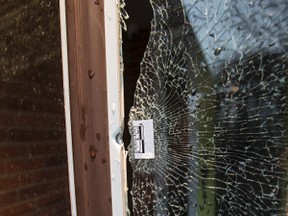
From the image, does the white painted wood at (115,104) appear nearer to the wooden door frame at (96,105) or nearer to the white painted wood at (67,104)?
the wooden door frame at (96,105)

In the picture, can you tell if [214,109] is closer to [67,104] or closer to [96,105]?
[96,105]

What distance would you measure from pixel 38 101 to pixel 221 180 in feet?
2.32

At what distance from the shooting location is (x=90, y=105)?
94cm

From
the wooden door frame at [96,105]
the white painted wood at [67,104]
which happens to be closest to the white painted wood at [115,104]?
the wooden door frame at [96,105]

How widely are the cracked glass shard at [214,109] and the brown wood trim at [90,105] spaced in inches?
3.6

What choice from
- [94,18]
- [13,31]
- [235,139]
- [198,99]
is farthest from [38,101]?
[235,139]

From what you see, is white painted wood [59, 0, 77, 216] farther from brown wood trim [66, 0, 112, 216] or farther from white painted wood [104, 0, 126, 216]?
white painted wood [104, 0, 126, 216]

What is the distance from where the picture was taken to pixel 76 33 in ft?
3.12

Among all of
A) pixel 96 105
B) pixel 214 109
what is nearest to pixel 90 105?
pixel 96 105

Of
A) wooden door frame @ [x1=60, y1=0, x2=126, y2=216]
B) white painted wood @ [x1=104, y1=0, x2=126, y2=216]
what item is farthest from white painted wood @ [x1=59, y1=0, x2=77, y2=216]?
white painted wood @ [x1=104, y1=0, x2=126, y2=216]

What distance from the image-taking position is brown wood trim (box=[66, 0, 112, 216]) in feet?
3.06

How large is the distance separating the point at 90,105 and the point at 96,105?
2 centimetres

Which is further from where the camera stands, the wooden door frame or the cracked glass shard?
the wooden door frame

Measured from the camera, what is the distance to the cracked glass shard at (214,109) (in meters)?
0.75
